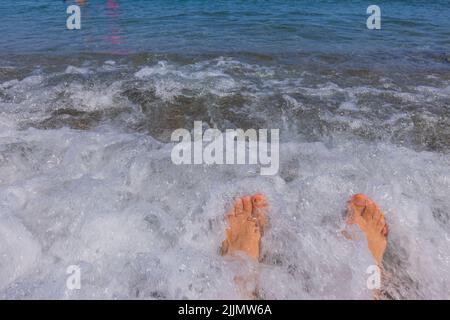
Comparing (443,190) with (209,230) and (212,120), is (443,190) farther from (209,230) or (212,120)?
(212,120)

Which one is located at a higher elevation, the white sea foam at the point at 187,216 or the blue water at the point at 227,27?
the blue water at the point at 227,27

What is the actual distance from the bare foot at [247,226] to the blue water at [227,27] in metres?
6.00

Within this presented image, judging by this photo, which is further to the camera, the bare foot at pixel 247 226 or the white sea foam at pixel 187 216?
the bare foot at pixel 247 226

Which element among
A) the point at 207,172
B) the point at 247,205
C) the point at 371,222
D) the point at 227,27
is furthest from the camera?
the point at 227,27

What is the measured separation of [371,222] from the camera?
10.2 feet

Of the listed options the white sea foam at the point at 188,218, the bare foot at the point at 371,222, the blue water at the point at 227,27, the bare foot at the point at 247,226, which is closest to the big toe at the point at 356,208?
the bare foot at the point at 371,222

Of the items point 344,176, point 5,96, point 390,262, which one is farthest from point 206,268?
point 5,96

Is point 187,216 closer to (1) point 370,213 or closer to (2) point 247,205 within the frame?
(2) point 247,205

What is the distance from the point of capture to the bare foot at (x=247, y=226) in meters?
3.01

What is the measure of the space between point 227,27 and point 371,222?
28.4 feet

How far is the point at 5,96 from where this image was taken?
6188mm

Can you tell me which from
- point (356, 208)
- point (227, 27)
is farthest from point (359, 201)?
point (227, 27)

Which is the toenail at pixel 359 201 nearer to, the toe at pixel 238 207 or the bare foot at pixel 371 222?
the bare foot at pixel 371 222

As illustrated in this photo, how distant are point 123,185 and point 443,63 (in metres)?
7.20
